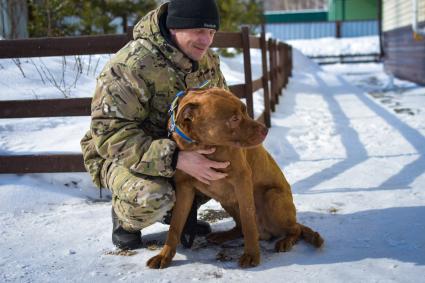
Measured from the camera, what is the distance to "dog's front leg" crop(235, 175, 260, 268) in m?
2.76

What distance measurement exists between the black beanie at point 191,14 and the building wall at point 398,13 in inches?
437

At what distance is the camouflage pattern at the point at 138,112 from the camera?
2.79 metres

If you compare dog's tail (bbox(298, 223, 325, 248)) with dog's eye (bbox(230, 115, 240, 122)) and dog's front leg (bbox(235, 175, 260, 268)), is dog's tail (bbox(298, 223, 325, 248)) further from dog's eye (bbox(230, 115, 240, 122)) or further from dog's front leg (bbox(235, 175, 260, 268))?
dog's eye (bbox(230, 115, 240, 122))

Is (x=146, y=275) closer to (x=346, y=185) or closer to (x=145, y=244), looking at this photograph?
(x=145, y=244)

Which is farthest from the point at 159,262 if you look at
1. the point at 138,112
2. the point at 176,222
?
the point at 138,112

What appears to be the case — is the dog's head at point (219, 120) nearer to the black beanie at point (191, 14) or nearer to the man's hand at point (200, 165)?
the man's hand at point (200, 165)

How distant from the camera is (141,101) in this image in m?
2.96

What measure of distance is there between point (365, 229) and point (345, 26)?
100ft

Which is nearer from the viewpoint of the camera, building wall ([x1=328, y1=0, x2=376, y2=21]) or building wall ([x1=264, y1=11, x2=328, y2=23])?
building wall ([x1=328, y1=0, x2=376, y2=21])

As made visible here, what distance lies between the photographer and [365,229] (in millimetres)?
3312

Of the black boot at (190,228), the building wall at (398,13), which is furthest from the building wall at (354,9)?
the black boot at (190,228)

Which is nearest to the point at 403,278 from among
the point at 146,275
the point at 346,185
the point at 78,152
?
the point at 146,275

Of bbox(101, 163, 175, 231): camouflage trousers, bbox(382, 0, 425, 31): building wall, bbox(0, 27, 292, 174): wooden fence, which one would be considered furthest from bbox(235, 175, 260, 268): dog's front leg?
bbox(382, 0, 425, 31): building wall

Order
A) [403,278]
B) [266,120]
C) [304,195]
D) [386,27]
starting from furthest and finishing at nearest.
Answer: [386,27]
[266,120]
[304,195]
[403,278]
